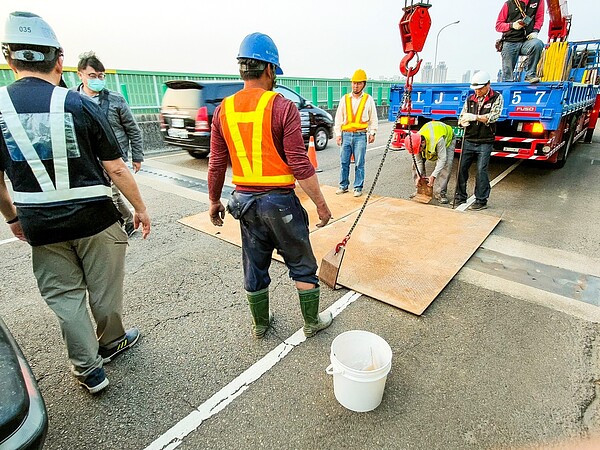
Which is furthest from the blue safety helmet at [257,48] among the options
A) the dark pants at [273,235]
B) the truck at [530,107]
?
the truck at [530,107]

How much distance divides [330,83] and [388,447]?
1828cm

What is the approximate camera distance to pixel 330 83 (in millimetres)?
18141

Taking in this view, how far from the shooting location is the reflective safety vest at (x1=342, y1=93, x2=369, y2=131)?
222 inches

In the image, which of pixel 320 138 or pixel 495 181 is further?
pixel 320 138

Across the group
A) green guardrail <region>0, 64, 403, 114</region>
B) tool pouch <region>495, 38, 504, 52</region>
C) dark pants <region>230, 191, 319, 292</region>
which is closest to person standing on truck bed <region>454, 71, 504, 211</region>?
tool pouch <region>495, 38, 504, 52</region>

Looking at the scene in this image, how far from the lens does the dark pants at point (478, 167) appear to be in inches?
204

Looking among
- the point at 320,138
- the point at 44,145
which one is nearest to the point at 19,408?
the point at 44,145

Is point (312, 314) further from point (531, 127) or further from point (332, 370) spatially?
point (531, 127)

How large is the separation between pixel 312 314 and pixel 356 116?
12.9 ft

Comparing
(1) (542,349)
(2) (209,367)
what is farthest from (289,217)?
(1) (542,349)

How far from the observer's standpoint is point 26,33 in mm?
1717

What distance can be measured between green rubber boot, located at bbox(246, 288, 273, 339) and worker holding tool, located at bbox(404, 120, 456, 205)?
3.49 meters

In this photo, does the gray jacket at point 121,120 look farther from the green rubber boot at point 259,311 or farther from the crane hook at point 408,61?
the crane hook at point 408,61

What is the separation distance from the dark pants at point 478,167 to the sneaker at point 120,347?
15.8ft
